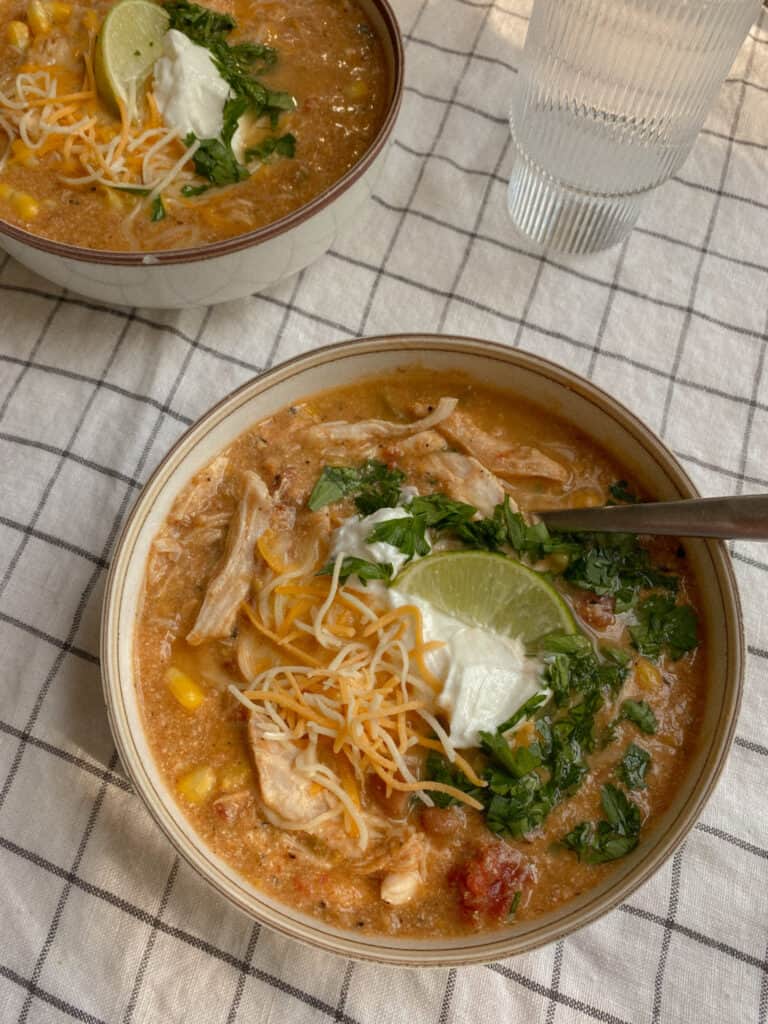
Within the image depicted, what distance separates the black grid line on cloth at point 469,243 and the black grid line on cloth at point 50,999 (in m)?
2.49

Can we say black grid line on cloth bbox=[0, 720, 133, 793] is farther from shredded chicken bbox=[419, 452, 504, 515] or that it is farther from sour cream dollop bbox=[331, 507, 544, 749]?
shredded chicken bbox=[419, 452, 504, 515]

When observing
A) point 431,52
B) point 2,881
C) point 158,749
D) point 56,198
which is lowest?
point 2,881

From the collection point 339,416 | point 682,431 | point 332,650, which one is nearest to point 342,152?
point 339,416

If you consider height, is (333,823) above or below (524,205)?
below

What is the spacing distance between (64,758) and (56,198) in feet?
6.56

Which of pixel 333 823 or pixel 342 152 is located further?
pixel 342 152

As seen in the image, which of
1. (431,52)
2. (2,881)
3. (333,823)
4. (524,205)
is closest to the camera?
(333,823)

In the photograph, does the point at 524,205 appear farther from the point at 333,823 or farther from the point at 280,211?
the point at 333,823

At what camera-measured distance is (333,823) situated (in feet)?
8.40

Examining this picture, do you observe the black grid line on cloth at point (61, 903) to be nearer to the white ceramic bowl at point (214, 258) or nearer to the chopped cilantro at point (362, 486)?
the chopped cilantro at point (362, 486)

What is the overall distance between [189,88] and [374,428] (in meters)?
1.53

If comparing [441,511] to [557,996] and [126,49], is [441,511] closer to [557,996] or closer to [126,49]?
[557,996]

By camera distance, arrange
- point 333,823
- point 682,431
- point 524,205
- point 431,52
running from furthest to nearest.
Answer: point 431,52 < point 524,205 < point 682,431 < point 333,823

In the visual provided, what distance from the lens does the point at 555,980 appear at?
8.79 ft
